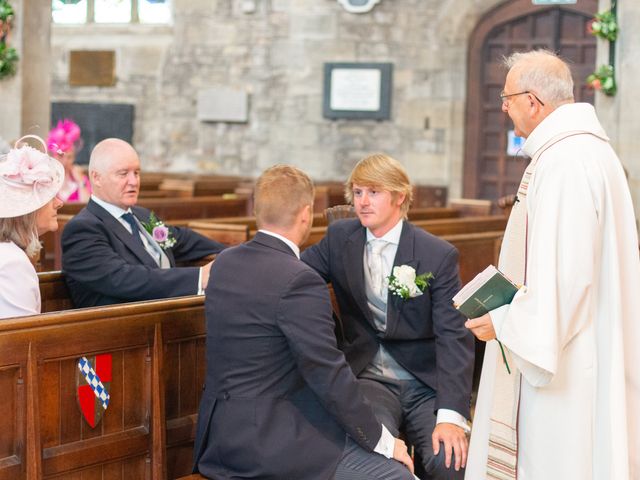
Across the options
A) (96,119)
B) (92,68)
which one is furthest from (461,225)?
(92,68)

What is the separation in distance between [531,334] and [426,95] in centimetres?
1101

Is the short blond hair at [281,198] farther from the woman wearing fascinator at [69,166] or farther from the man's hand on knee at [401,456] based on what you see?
the woman wearing fascinator at [69,166]

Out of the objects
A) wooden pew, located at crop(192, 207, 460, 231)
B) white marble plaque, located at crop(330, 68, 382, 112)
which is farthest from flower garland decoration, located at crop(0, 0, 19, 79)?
white marble plaque, located at crop(330, 68, 382, 112)

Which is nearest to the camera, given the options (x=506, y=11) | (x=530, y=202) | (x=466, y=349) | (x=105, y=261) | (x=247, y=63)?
(x=530, y=202)

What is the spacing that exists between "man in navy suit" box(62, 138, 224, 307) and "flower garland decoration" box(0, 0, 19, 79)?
180 inches

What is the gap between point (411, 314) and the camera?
3666 millimetres

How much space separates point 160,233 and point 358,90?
9.64m

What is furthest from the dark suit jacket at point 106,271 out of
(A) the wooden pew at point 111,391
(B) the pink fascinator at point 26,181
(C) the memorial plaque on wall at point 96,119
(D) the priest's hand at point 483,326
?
(C) the memorial plaque on wall at point 96,119

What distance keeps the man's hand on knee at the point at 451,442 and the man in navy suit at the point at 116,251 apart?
100 centimetres

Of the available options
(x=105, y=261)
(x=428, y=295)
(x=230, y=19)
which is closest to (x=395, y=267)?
(x=428, y=295)

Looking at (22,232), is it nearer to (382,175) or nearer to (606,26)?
(382,175)

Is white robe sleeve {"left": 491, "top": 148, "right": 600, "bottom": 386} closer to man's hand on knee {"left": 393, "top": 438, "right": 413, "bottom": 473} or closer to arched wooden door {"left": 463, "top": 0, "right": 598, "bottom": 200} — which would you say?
man's hand on knee {"left": 393, "top": 438, "right": 413, "bottom": 473}

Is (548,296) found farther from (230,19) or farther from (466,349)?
(230,19)

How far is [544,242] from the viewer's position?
2854 mm
